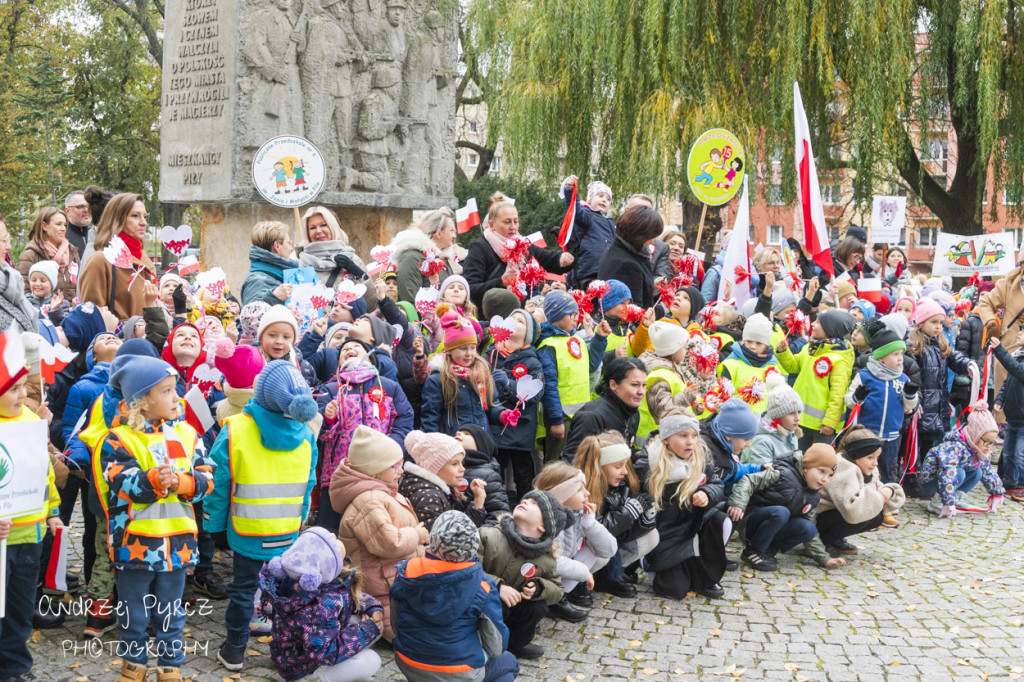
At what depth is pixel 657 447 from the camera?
644 cm

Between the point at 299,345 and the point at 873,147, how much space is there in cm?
1042

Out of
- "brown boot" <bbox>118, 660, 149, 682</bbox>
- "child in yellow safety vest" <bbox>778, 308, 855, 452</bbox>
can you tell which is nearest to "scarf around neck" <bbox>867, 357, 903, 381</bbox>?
"child in yellow safety vest" <bbox>778, 308, 855, 452</bbox>

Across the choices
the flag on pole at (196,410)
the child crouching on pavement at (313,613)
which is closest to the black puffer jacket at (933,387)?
the child crouching on pavement at (313,613)

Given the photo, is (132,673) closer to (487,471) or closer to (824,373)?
(487,471)

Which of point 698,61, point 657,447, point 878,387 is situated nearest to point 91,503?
point 657,447

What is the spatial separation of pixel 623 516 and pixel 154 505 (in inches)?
107

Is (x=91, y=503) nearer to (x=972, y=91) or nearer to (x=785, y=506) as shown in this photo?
(x=785, y=506)

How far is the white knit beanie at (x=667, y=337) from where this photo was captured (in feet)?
23.6

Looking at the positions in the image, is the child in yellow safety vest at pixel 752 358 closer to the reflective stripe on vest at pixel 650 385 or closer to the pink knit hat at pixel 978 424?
the reflective stripe on vest at pixel 650 385

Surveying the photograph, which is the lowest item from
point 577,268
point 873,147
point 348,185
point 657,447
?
point 657,447

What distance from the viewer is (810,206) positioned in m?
9.08

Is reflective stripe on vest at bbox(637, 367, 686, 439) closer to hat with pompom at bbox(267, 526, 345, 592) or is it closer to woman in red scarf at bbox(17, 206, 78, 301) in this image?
hat with pompom at bbox(267, 526, 345, 592)

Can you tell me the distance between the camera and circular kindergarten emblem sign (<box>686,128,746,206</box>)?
10.1 metres

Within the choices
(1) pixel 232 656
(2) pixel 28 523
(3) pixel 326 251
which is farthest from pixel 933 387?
(2) pixel 28 523
